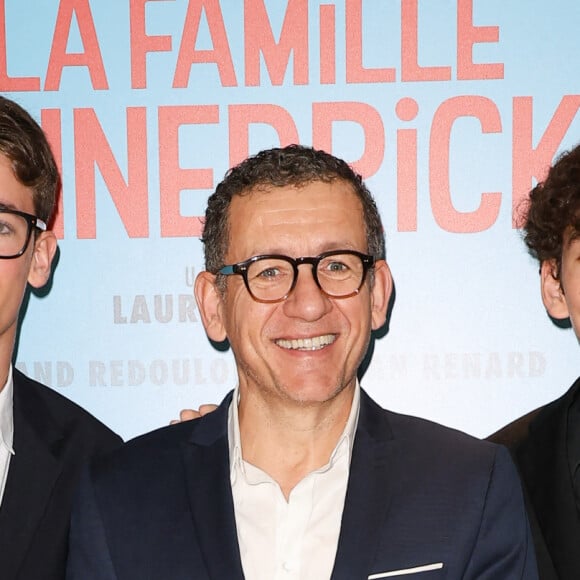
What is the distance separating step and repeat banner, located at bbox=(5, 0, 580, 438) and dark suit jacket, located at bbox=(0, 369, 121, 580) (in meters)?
0.47

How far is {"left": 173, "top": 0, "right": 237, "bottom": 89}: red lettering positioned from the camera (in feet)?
9.25

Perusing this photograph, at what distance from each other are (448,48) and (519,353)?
1032mm

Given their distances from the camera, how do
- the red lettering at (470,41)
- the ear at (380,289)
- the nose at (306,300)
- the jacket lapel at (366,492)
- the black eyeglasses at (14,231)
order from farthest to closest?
the red lettering at (470,41)
the ear at (380,289)
the black eyeglasses at (14,231)
the nose at (306,300)
the jacket lapel at (366,492)

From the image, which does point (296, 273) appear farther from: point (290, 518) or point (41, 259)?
point (41, 259)

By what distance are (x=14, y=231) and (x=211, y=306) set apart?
21.4 inches

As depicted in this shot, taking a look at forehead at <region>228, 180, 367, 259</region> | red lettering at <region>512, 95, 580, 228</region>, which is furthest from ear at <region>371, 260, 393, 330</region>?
red lettering at <region>512, 95, 580, 228</region>

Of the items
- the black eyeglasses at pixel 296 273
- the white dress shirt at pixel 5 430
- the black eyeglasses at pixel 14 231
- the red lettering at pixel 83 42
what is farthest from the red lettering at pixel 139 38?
the white dress shirt at pixel 5 430

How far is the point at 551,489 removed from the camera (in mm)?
2131

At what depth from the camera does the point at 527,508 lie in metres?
2.16

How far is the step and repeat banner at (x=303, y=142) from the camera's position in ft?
9.20

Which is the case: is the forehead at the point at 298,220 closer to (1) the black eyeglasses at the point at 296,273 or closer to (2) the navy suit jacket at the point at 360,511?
(1) the black eyeglasses at the point at 296,273

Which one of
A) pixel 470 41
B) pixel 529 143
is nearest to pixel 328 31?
pixel 470 41

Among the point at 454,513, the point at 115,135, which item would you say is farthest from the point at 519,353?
the point at 115,135

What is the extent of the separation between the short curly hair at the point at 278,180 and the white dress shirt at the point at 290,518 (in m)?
0.50
